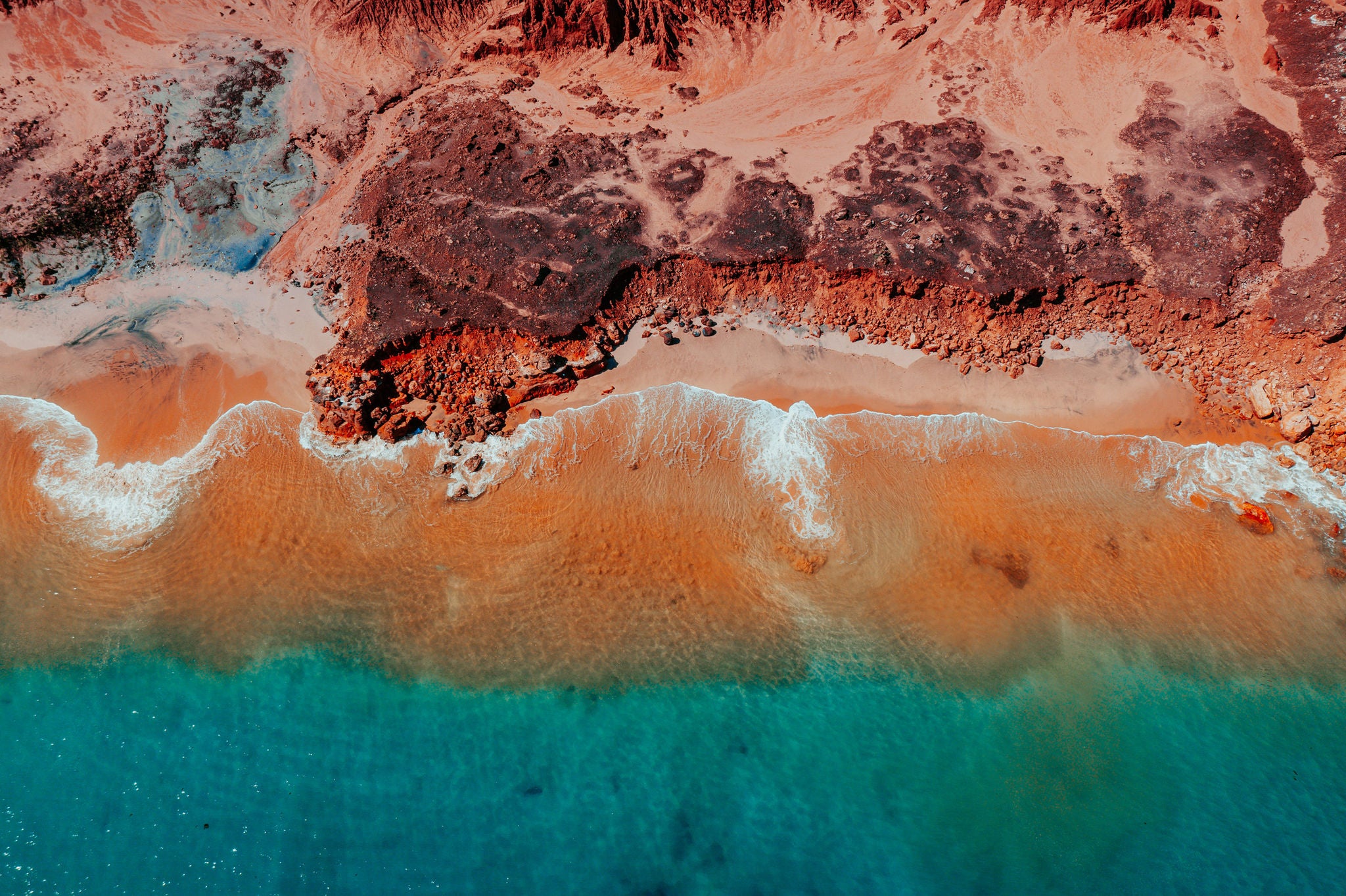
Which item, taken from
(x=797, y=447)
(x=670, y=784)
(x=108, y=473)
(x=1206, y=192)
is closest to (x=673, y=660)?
(x=670, y=784)

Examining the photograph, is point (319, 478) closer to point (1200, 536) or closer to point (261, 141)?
point (261, 141)

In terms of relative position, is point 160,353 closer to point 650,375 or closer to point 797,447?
point 650,375

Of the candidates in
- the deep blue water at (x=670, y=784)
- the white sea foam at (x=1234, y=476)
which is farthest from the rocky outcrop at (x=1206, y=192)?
the deep blue water at (x=670, y=784)

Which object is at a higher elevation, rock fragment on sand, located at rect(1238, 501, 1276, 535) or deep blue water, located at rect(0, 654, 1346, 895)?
rock fragment on sand, located at rect(1238, 501, 1276, 535)

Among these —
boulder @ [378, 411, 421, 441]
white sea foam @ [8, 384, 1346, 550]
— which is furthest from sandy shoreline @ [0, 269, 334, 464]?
boulder @ [378, 411, 421, 441]

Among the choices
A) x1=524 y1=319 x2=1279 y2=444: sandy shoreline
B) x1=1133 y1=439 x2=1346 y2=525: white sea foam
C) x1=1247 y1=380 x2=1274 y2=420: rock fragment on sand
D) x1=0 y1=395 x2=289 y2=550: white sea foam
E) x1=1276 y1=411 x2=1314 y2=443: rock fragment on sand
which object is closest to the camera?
x1=0 y1=395 x2=289 y2=550: white sea foam

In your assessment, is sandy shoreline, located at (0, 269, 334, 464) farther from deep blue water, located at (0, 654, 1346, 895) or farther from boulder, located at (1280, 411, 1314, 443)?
boulder, located at (1280, 411, 1314, 443)
